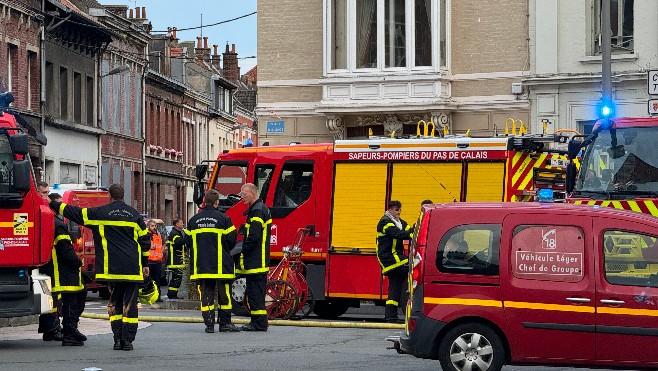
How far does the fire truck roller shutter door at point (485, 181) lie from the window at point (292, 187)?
265cm

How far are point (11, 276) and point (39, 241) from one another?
52 centimetres

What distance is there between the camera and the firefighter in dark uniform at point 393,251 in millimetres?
21094

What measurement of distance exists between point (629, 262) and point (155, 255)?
20513mm

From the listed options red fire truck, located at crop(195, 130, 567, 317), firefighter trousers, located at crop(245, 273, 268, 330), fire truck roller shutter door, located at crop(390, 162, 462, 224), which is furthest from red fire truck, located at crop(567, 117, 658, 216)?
firefighter trousers, located at crop(245, 273, 268, 330)

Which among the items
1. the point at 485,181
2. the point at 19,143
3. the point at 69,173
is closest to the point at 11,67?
the point at 69,173

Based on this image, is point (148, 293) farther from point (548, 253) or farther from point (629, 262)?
point (629, 262)

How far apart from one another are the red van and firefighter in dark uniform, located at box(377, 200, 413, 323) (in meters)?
7.62

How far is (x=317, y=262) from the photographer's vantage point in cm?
2302

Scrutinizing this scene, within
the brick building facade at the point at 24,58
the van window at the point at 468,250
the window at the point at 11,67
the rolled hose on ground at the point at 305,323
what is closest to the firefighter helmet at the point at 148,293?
the rolled hose on ground at the point at 305,323

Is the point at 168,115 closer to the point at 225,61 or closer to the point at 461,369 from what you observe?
the point at 225,61

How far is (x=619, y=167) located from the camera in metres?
18.6

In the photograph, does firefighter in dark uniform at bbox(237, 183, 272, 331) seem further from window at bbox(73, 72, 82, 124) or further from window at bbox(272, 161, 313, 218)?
window at bbox(73, 72, 82, 124)

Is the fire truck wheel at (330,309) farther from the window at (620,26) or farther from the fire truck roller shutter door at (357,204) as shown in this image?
the window at (620,26)

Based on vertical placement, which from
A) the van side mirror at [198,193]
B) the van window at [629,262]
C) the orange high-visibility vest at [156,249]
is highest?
the van side mirror at [198,193]
